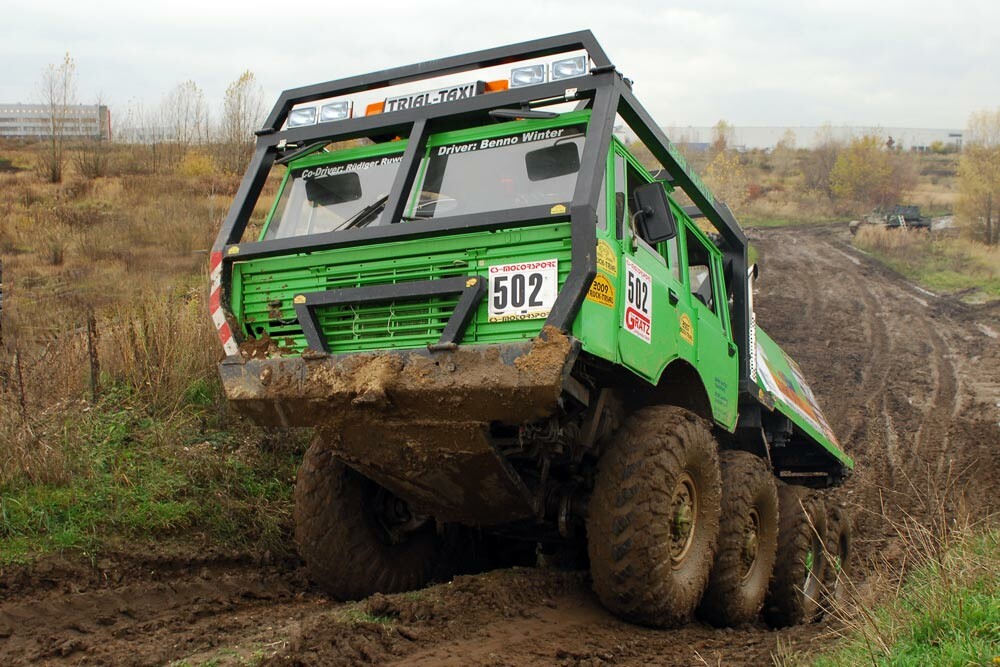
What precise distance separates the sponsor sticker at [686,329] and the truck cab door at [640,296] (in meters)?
0.16

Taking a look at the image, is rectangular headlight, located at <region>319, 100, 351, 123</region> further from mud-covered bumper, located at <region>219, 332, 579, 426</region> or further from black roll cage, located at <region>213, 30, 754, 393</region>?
mud-covered bumper, located at <region>219, 332, 579, 426</region>

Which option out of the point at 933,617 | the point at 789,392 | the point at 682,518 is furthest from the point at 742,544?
the point at 789,392

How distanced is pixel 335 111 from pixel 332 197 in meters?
0.53

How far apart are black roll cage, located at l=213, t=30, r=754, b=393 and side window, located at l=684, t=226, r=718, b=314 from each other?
0.92 meters

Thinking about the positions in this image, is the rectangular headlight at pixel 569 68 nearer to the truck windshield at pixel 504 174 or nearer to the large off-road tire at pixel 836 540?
the truck windshield at pixel 504 174

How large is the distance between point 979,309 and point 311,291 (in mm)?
24314

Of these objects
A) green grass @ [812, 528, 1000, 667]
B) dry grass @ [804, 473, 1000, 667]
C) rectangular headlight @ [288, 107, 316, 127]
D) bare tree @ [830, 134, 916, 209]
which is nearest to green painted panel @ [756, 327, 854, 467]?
dry grass @ [804, 473, 1000, 667]

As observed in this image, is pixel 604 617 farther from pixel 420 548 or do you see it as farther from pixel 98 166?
pixel 98 166

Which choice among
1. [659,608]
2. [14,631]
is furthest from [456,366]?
[14,631]

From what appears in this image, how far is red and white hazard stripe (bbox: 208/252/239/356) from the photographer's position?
521 cm

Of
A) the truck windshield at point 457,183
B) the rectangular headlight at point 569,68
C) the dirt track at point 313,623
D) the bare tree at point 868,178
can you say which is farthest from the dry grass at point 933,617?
the bare tree at point 868,178

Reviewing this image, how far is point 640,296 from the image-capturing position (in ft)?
16.9

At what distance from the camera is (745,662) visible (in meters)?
4.71

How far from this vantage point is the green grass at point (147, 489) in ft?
20.9
